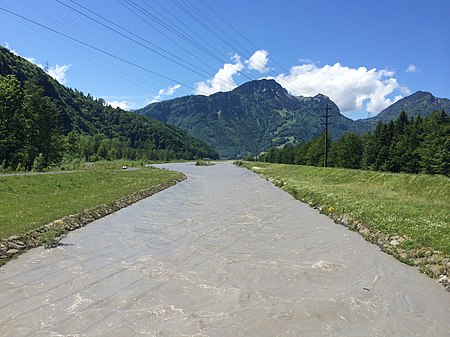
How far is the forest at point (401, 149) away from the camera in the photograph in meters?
73.3

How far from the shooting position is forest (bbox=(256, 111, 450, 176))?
73312 mm

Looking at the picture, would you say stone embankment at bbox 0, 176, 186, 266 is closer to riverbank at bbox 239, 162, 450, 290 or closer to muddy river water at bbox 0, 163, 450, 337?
muddy river water at bbox 0, 163, 450, 337

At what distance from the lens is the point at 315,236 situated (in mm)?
22906

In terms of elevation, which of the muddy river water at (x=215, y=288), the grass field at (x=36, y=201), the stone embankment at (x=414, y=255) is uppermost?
the grass field at (x=36, y=201)

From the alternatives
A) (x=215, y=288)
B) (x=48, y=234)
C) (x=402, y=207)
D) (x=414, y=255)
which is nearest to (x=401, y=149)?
(x=402, y=207)

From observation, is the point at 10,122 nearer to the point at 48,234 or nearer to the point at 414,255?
the point at 48,234

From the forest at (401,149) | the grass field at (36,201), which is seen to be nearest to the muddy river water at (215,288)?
the grass field at (36,201)

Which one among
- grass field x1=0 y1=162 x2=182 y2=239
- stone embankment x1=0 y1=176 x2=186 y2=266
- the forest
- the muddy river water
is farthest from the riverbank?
the forest

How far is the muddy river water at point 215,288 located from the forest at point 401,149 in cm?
6154

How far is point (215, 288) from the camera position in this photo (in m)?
13.2

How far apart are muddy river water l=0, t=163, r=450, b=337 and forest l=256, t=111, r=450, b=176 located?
61543mm

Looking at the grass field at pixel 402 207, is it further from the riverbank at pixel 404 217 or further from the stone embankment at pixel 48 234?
the stone embankment at pixel 48 234

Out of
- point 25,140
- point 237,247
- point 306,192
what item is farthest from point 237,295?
point 25,140

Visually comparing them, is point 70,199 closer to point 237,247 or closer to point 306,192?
point 237,247
